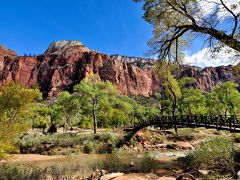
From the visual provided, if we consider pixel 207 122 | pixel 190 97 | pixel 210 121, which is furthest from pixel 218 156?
pixel 190 97

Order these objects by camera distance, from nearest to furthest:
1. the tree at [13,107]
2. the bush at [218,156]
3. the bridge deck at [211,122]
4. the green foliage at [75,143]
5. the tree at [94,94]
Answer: the bush at [218,156], the tree at [13,107], the bridge deck at [211,122], the green foliage at [75,143], the tree at [94,94]

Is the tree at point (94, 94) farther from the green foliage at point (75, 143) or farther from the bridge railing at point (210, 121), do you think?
the bridge railing at point (210, 121)

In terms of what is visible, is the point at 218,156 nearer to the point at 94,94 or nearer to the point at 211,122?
the point at 211,122

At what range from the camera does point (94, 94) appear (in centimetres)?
3825

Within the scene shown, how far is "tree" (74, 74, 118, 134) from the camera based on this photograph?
3834 cm

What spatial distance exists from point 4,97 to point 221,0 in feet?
44.7

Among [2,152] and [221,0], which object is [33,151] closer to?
[2,152]

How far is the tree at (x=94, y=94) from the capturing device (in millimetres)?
38344

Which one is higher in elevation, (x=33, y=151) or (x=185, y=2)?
(x=185, y=2)

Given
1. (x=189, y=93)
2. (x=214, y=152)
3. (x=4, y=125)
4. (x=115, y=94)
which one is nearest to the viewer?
(x=214, y=152)

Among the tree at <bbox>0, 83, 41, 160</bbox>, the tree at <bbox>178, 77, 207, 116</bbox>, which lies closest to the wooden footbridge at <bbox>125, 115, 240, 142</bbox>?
the tree at <bbox>178, 77, 207, 116</bbox>

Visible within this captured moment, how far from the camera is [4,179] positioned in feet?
44.5

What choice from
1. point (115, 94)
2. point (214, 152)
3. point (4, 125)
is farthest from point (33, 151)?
point (214, 152)

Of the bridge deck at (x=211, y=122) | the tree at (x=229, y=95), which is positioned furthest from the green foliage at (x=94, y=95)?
the tree at (x=229, y=95)
